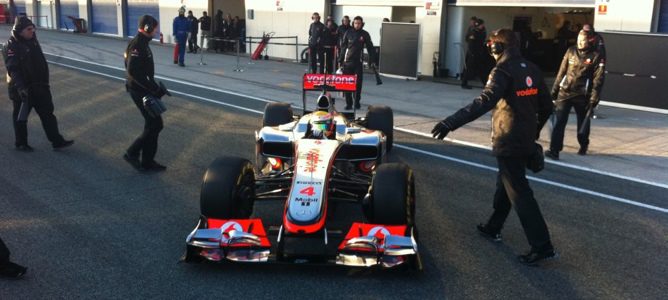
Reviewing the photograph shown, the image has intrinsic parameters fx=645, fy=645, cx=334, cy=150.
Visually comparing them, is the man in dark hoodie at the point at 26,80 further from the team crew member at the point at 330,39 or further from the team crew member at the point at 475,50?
the team crew member at the point at 475,50

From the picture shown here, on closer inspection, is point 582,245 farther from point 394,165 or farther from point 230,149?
point 230,149

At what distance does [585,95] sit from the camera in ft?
29.0

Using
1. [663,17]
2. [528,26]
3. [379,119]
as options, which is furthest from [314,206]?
[528,26]

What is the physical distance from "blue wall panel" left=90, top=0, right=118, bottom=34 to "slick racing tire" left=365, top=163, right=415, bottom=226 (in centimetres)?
3290

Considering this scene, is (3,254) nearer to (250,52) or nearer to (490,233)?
(490,233)

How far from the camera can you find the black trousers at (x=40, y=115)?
8570mm

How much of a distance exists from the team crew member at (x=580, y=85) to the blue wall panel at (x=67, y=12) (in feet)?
118

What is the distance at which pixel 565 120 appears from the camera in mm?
8852

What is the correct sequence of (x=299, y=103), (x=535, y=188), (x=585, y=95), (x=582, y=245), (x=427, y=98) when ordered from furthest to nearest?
(x=427, y=98) < (x=299, y=103) < (x=585, y=95) < (x=535, y=188) < (x=582, y=245)

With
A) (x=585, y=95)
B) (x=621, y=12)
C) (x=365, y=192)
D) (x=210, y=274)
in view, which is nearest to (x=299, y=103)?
(x=585, y=95)

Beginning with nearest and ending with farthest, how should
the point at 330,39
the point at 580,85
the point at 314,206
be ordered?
the point at 314,206
the point at 580,85
the point at 330,39

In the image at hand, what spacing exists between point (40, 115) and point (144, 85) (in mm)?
2052

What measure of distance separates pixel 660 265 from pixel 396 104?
344 inches

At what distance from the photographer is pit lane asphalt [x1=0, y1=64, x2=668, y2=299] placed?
4.57 metres
